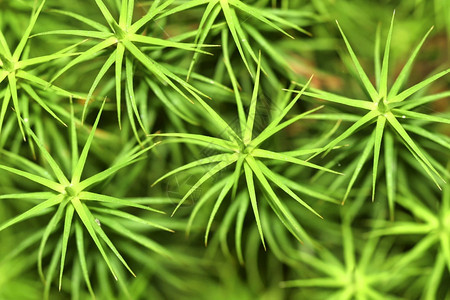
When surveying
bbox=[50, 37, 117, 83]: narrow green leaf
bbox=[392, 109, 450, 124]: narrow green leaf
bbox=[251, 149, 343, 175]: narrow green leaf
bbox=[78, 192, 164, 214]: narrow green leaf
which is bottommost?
bbox=[78, 192, 164, 214]: narrow green leaf

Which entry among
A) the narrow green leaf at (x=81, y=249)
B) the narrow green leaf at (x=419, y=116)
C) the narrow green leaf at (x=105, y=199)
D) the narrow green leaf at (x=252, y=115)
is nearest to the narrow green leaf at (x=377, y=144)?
the narrow green leaf at (x=419, y=116)

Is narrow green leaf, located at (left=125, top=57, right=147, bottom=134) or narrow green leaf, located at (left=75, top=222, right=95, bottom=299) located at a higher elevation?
narrow green leaf, located at (left=125, top=57, right=147, bottom=134)

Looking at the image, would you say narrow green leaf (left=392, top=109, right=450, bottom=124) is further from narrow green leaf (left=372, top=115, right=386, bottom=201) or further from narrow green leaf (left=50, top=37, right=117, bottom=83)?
narrow green leaf (left=50, top=37, right=117, bottom=83)

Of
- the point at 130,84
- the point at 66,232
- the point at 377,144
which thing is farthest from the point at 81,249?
the point at 377,144

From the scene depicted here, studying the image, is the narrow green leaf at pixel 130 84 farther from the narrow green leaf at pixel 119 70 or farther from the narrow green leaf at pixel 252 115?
the narrow green leaf at pixel 252 115

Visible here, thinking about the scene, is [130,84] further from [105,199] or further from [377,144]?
[377,144]

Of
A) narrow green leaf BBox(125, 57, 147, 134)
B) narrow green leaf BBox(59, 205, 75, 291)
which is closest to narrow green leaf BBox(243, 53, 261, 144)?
narrow green leaf BBox(125, 57, 147, 134)

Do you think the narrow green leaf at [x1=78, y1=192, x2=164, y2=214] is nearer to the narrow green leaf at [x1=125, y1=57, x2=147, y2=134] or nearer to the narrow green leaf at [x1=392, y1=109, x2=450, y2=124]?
the narrow green leaf at [x1=125, y1=57, x2=147, y2=134]

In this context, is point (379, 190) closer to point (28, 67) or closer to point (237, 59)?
point (237, 59)

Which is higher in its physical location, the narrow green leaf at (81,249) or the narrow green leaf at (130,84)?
the narrow green leaf at (130,84)

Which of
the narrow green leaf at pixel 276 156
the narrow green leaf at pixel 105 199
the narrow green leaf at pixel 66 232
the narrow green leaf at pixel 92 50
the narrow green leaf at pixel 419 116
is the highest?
the narrow green leaf at pixel 92 50

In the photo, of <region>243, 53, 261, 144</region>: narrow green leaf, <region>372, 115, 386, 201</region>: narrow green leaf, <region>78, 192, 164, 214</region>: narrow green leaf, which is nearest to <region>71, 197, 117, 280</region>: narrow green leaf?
<region>78, 192, 164, 214</region>: narrow green leaf
